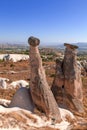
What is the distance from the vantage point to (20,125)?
1091 cm

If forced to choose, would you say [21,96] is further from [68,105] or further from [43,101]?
[68,105]

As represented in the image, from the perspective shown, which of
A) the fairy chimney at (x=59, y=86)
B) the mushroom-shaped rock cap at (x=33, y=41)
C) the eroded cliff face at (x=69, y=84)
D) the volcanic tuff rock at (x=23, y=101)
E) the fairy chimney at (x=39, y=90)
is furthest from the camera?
the fairy chimney at (x=59, y=86)

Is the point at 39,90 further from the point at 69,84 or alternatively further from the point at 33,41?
the point at 69,84

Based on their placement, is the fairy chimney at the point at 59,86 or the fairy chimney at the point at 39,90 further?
the fairy chimney at the point at 59,86

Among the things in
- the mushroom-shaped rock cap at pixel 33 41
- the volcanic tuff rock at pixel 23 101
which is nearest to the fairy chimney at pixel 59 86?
the volcanic tuff rock at pixel 23 101

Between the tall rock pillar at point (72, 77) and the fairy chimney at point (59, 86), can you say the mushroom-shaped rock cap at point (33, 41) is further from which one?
the fairy chimney at point (59, 86)

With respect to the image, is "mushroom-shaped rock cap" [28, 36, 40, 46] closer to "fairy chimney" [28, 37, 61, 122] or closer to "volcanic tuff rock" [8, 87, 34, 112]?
"fairy chimney" [28, 37, 61, 122]

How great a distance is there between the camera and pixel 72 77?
14.5 meters

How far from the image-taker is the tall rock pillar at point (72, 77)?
14492 mm

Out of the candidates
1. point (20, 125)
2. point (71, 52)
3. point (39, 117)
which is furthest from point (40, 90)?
point (71, 52)

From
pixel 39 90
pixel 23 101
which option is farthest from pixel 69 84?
pixel 23 101

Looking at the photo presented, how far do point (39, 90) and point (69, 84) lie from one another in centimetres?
273

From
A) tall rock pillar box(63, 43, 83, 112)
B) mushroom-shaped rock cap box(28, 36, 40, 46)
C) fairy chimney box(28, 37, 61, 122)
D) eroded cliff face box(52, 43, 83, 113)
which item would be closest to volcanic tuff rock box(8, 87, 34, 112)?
fairy chimney box(28, 37, 61, 122)

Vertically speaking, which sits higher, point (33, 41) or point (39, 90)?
point (33, 41)
